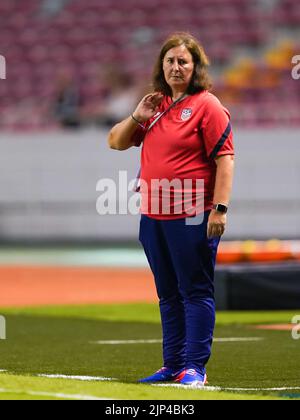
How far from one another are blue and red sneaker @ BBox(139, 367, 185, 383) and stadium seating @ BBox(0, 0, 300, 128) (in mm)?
21496

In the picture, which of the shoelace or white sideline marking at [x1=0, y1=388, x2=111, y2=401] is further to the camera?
the shoelace

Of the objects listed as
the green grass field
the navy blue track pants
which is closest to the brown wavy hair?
the navy blue track pants

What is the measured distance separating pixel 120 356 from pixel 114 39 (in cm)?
2315

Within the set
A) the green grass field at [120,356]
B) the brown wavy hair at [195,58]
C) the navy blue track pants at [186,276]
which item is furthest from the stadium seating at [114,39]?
the navy blue track pants at [186,276]

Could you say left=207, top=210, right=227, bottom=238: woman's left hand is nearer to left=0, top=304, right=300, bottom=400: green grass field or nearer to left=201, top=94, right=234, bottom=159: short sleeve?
left=201, top=94, right=234, bottom=159: short sleeve

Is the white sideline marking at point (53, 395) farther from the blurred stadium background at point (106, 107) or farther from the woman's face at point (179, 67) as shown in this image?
the blurred stadium background at point (106, 107)

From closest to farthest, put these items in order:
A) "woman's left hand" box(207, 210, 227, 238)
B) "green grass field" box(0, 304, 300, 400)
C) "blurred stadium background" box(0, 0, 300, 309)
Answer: "green grass field" box(0, 304, 300, 400), "woman's left hand" box(207, 210, 227, 238), "blurred stadium background" box(0, 0, 300, 309)

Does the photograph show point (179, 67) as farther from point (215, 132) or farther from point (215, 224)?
point (215, 224)

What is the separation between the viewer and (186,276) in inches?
301

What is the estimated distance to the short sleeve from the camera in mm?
7594

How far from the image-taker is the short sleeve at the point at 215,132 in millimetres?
7594

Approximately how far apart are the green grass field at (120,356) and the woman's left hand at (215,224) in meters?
0.92

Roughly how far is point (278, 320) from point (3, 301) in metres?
4.65
